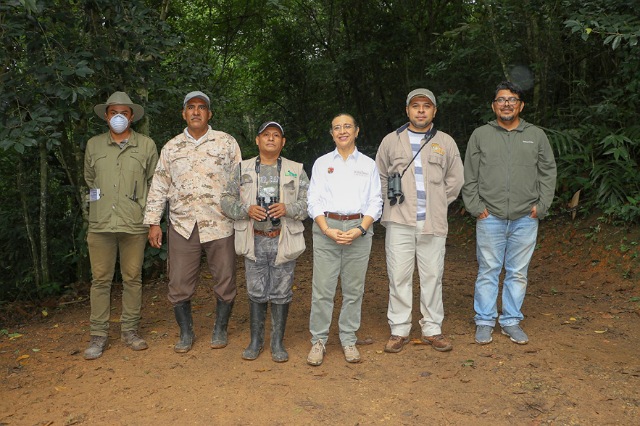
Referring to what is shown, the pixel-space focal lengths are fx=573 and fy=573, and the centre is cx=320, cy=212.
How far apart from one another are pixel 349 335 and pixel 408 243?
88cm

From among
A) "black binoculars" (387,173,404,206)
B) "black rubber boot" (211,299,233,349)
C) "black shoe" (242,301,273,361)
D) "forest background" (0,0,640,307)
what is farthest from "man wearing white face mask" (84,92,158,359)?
"black binoculars" (387,173,404,206)

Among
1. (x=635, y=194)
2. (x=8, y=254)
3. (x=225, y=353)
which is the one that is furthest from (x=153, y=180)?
(x=635, y=194)

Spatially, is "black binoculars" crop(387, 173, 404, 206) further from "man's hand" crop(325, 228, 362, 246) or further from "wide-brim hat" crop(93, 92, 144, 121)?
"wide-brim hat" crop(93, 92, 144, 121)

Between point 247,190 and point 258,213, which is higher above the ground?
point 247,190

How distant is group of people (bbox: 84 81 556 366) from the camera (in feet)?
14.7

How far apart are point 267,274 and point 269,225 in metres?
0.42

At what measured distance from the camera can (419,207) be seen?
15.2 ft

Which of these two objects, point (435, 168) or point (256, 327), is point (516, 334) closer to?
point (435, 168)

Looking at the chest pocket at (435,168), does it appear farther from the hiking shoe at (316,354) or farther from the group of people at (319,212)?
the hiking shoe at (316,354)

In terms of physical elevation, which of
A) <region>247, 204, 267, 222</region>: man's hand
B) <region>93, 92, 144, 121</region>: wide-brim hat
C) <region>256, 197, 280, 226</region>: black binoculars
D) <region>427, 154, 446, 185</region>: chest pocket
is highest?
<region>93, 92, 144, 121</region>: wide-brim hat

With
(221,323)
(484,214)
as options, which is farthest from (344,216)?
(221,323)

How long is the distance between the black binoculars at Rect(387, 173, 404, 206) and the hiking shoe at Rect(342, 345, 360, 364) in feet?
3.93

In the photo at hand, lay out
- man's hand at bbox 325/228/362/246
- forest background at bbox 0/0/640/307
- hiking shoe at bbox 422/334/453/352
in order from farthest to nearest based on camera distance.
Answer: forest background at bbox 0/0/640/307, hiking shoe at bbox 422/334/453/352, man's hand at bbox 325/228/362/246

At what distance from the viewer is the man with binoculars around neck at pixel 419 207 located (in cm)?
460
